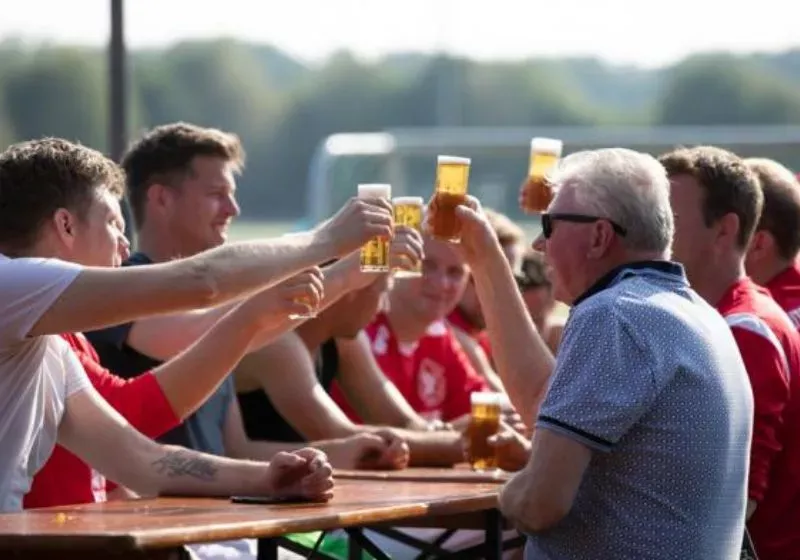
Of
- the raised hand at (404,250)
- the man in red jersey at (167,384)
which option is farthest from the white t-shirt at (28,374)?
the raised hand at (404,250)

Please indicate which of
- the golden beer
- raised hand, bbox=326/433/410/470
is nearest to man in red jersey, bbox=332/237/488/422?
raised hand, bbox=326/433/410/470

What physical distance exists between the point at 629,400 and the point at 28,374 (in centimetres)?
143

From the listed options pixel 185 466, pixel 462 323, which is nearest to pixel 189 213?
pixel 185 466

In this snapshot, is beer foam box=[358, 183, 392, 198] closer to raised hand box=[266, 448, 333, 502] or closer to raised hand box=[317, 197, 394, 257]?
raised hand box=[317, 197, 394, 257]

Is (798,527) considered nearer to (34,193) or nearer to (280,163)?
(34,193)

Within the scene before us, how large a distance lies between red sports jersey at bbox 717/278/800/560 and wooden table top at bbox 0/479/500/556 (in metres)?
0.68

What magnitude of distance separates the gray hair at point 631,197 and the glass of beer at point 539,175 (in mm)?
1431

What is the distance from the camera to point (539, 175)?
5.79 meters

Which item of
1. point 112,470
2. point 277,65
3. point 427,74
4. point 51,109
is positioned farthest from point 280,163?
point 112,470

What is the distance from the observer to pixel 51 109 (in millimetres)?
22891

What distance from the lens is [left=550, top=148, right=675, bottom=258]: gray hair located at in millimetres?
4215

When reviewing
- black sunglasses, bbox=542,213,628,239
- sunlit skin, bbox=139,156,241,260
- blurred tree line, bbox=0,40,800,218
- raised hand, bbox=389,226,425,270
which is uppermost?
black sunglasses, bbox=542,213,628,239

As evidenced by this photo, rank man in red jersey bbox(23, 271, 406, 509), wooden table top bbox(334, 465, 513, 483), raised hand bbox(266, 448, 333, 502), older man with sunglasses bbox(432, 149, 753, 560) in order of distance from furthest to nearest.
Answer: wooden table top bbox(334, 465, 513, 483) → man in red jersey bbox(23, 271, 406, 509) → raised hand bbox(266, 448, 333, 502) → older man with sunglasses bbox(432, 149, 753, 560)

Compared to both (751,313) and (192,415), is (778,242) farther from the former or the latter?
(192,415)
